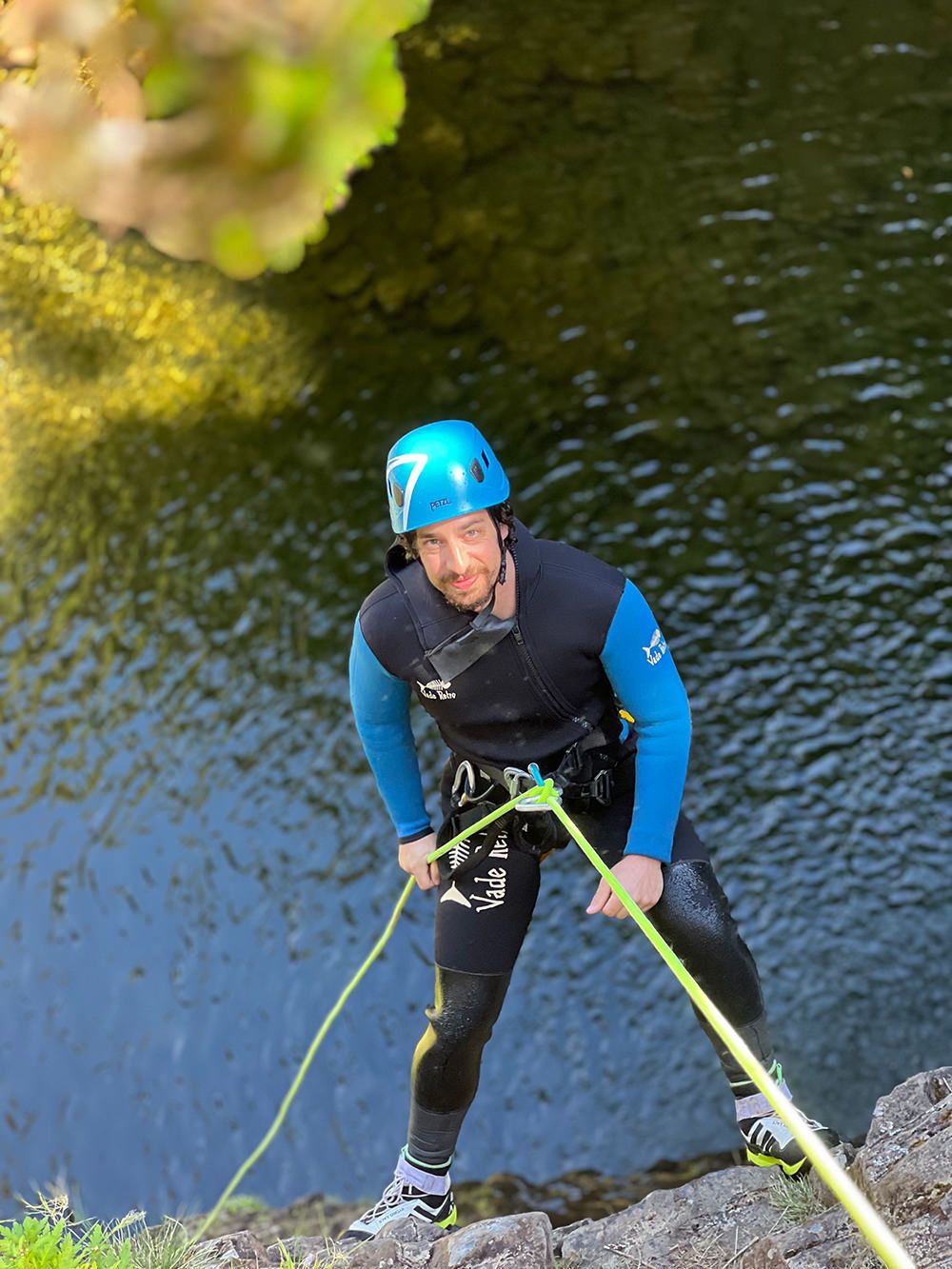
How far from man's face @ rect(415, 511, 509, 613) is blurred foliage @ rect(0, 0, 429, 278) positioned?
5.07ft

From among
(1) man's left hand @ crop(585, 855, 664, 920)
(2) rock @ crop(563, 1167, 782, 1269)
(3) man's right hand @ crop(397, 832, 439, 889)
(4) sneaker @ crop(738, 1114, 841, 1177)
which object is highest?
(1) man's left hand @ crop(585, 855, 664, 920)

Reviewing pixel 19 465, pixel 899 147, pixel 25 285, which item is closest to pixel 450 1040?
pixel 19 465

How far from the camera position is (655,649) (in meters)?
3.80

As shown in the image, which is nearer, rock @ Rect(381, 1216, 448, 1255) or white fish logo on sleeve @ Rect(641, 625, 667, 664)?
white fish logo on sleeve @ Rect(641, 625, 667, 664)

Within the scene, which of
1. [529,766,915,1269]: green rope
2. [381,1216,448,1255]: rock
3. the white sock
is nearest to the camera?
[529,766,915,1269]: green rope

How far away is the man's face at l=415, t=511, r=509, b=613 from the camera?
3645 mm

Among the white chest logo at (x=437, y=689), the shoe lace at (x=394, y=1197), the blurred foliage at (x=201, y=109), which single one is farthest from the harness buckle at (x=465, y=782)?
the blurred foliage at (x=201, y=109)

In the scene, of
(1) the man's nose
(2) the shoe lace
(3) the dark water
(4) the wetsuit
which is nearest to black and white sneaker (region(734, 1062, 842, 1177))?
(4) the wetsuit

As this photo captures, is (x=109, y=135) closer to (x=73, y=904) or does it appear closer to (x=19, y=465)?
(x=73, y=904)

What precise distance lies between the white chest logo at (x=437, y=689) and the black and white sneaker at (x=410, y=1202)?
5.35 feet

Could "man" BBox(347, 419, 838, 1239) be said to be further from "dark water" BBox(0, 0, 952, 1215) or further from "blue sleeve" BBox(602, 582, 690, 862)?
"dark water" BBox(0, 0, 952, 1215)

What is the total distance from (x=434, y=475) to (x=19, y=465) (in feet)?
29.0

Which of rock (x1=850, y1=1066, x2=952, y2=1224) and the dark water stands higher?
rock (x1=850, y1=1066, x2=952, y2=1224)

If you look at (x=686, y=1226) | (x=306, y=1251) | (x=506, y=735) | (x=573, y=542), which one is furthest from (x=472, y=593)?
(x=573, y=542)
